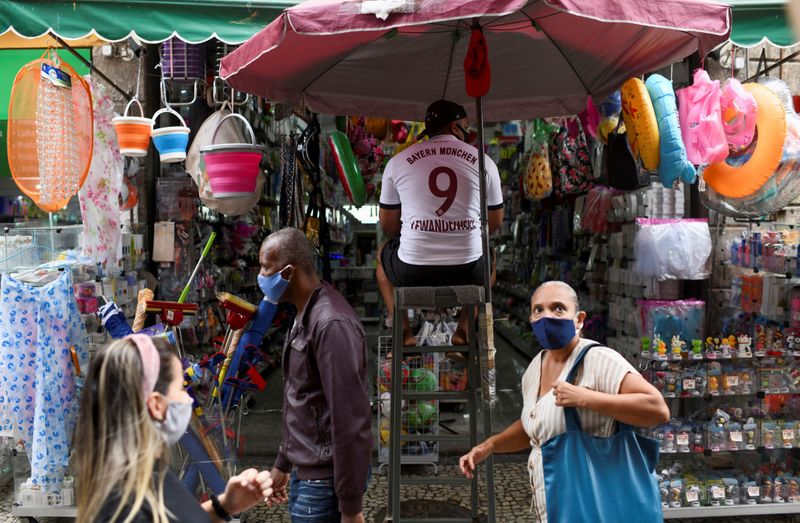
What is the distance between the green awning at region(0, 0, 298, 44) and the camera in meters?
3.15

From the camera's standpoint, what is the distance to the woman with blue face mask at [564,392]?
204 cm

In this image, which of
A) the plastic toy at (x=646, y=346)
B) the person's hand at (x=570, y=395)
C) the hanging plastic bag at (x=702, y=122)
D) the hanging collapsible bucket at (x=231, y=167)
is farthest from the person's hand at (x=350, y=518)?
the plastic toy at (x=646, y=346)

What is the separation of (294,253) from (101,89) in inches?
95.8

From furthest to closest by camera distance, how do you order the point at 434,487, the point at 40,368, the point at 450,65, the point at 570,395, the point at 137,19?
1. the point at 434,487
2. the point at 450,65
3. the point at 40,368
4. the point at 137,19
5. the point at 570,395

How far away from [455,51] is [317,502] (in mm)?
2661

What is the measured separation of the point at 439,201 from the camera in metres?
3.38

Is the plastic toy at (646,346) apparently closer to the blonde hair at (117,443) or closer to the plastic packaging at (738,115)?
the plastic packaging at (738,115)

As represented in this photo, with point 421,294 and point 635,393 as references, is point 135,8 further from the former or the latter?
A: point 635,393

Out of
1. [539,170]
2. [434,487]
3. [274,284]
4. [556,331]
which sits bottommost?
[434,487]

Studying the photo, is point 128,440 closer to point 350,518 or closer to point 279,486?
point 350,518

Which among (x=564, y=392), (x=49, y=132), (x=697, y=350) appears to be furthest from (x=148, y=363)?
(x=697, y=350)

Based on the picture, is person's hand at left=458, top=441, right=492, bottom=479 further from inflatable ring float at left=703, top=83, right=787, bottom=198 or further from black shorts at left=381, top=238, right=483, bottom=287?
inflatable ring float at left=703, top=83, right=787, bottom=198

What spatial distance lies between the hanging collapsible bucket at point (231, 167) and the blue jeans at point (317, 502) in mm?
1852

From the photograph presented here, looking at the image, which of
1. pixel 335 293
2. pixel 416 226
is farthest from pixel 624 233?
pixel 335 293
